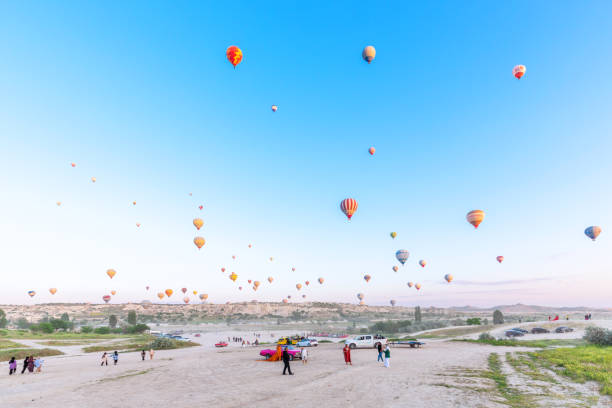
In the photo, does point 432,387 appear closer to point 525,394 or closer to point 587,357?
point 525,394

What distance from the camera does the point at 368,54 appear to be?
53781 millimetres

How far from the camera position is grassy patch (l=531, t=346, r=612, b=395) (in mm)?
21159

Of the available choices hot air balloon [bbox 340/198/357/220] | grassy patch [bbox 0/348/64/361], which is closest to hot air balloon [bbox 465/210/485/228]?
hot air balloon [bbox 340/198/357/220]

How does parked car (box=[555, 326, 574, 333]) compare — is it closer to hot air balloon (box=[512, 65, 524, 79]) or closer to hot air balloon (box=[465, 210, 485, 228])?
hot air balloon (box=[465, 210, 485, 228])

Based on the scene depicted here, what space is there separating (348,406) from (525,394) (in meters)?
9.10

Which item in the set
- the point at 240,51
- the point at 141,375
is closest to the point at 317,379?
the point at 141,375

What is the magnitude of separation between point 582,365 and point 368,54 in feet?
147

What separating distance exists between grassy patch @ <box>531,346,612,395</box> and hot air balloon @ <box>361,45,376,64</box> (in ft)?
138

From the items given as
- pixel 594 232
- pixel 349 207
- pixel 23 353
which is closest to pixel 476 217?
pixel 349 207

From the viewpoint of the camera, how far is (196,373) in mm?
29094

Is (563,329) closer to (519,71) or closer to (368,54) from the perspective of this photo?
(519,71)

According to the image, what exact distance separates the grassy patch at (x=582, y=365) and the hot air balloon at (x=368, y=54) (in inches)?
1661

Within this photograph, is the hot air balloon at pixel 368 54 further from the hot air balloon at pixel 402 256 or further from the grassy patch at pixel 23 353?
the grassy patch at pixel 23 353

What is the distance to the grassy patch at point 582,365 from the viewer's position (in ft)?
69.4
